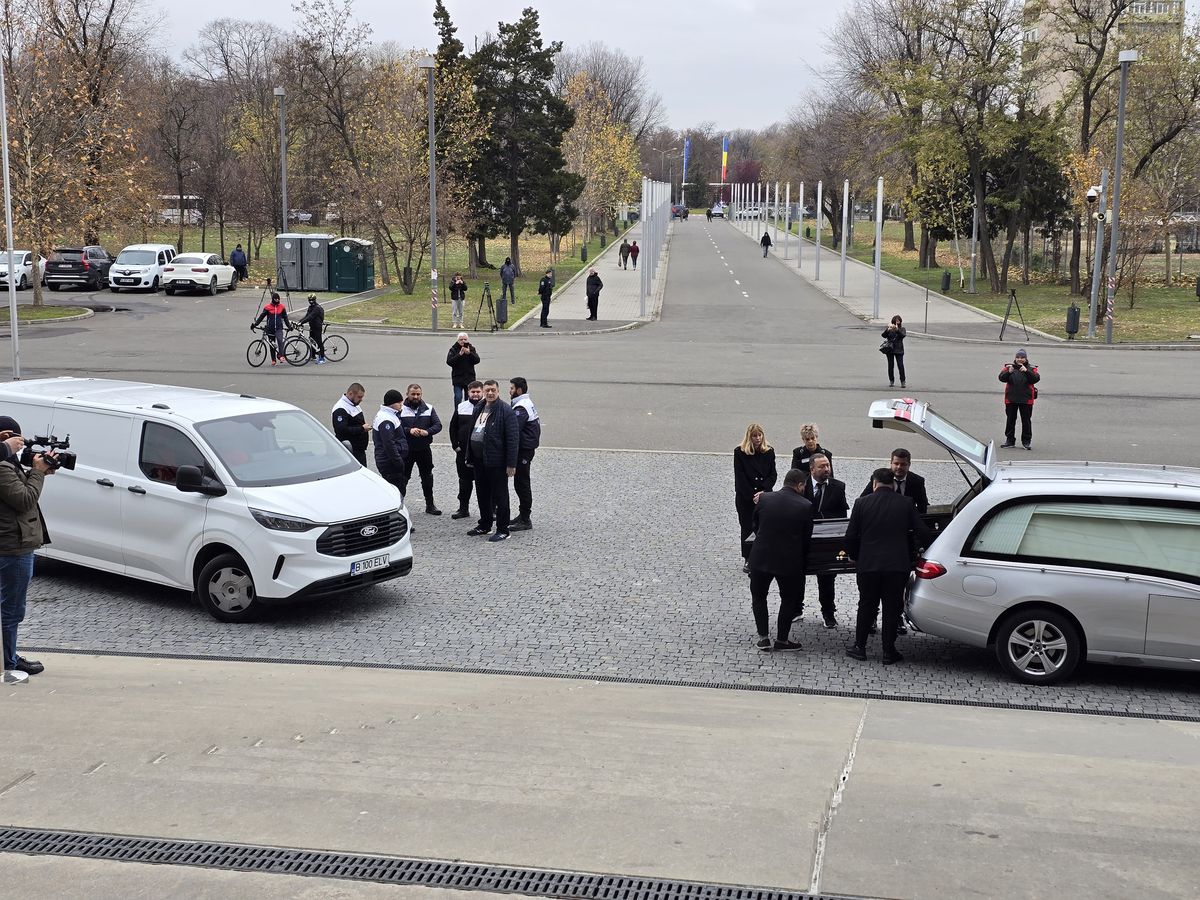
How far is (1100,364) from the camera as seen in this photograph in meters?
29.6

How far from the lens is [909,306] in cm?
4591

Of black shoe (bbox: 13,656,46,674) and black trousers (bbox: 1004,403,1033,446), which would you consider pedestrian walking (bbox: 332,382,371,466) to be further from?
black trousers (bbox: 1004,403,1033,446)

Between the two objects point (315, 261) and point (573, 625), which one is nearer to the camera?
point (573, 625)

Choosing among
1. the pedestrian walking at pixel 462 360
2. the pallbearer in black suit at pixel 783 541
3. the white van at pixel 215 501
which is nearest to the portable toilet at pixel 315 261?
the pedestrian walking at pixel 462 360

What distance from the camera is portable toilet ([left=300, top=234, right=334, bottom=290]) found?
47.7 metres

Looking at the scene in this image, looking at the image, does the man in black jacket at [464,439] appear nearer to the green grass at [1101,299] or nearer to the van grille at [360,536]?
the van grille at [360,536]

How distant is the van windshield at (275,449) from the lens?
1022 cm

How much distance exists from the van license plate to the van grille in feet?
0.28

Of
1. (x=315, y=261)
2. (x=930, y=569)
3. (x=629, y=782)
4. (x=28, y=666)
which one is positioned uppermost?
(x=315, y=261)

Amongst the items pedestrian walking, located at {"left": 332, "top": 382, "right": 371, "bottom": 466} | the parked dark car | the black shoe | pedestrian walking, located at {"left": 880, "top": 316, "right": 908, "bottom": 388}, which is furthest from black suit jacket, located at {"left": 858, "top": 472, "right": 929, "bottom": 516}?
the parked dark car

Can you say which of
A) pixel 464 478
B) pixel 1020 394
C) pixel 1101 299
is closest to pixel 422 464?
pixel 464 478

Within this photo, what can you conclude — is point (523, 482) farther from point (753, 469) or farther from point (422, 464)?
point (753, 469)

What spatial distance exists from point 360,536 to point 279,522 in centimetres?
71

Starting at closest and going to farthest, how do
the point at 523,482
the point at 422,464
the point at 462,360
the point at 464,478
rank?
the point at 523,482
the point at 464,478
the point at 422,464
the point at 462,360
